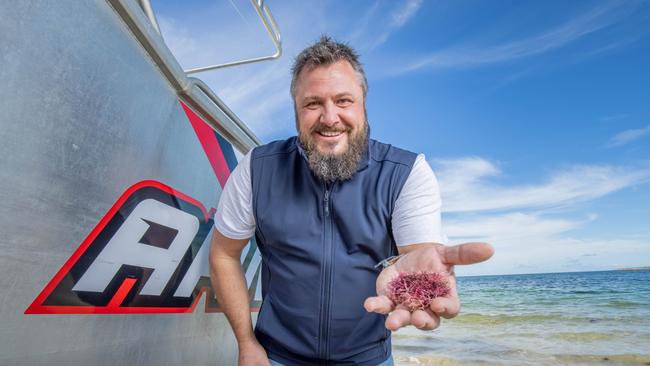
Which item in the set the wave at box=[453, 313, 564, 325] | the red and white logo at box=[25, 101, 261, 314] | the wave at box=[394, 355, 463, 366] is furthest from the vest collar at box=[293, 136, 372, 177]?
the wave at box=[453, 313, 564, 325]

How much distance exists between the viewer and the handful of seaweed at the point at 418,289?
1.23 meters

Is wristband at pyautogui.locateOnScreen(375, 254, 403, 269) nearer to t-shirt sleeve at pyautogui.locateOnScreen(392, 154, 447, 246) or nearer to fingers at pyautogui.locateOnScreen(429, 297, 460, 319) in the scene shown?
t-shirt sleeve at pyautogui.locateOnScreen(392, 154, 447, 246)

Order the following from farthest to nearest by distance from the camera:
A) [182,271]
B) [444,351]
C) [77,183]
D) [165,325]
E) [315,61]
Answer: [444,351]
[315,61]
[182,271]
[165,325]
[77,183]

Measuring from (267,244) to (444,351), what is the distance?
574cm

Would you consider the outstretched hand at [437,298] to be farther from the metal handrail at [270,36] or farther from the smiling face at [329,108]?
the metal handrail at [270,36]

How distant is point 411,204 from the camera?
165 centimetres

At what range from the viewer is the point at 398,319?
115cm

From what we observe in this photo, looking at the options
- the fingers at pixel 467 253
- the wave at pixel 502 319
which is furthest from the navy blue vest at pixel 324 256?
the wave at pixel 502 319

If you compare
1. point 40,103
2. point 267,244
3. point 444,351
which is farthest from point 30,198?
point 444,351

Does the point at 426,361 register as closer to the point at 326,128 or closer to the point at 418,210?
the point at 418,210

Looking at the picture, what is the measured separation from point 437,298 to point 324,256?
549 millimetres

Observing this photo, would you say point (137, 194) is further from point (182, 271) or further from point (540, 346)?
point (540, 346)

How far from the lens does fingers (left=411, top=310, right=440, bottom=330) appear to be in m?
1.13

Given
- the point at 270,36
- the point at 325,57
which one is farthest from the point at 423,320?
the point at 270,36
